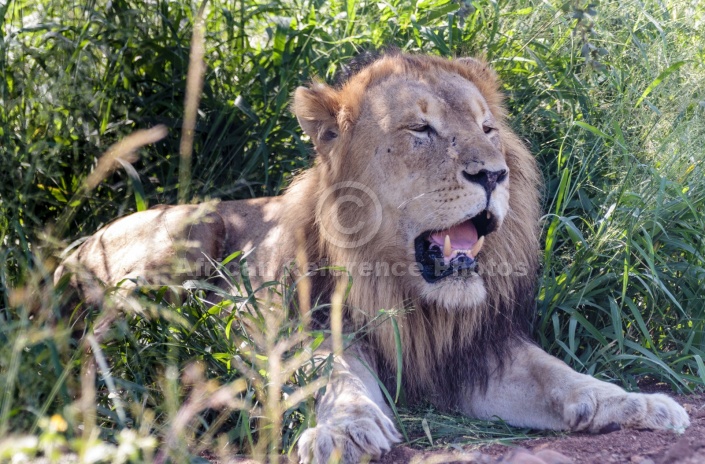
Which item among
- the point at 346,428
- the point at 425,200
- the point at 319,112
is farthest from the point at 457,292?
the point at 319,112

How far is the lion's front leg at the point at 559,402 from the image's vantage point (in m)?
2.95

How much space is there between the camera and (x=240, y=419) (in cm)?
291

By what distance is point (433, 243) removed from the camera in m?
3.36

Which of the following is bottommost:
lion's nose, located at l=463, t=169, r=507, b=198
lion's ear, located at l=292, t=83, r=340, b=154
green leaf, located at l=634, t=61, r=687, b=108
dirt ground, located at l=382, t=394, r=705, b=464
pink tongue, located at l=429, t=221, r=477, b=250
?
dirt ground, located at l=382, t=394, r=705, b=464

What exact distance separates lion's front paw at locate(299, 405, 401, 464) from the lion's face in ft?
2.50

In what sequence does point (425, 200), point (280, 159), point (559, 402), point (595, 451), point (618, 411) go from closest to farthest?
point (595, 451) < point (618, 411) < point (559, 402) < point (425, 200) < point (280, 159)

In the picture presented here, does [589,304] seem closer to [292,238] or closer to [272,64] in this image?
[292,238]

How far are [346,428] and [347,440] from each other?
0.16 ft

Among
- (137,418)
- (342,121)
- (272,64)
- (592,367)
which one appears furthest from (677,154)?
(137,418)

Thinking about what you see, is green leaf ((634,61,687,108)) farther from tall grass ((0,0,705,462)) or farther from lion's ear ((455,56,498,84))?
lion's ear ((455,56,498,84))

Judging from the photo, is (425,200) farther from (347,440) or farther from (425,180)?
(347,440)

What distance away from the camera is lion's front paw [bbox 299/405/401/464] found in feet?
8.67

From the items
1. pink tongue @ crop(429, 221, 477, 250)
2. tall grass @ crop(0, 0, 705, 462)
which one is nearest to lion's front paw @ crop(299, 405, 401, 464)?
tall grass @ crop(0, 0, 705, 462)

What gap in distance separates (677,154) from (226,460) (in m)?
2.53
